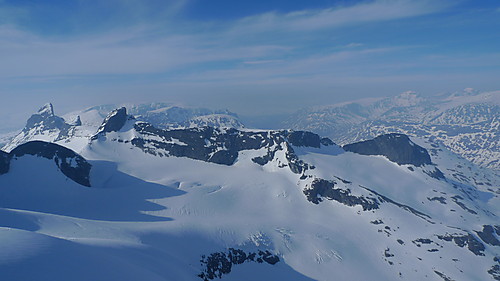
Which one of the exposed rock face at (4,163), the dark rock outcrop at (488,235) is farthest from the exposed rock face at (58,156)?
the dark rock outcrop at (488,235)

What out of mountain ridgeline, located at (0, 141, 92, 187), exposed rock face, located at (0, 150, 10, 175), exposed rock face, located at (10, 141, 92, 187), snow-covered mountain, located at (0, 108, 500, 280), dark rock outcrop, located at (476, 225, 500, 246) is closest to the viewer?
snow-covered mountain, located at (0, 108, 500, 280)

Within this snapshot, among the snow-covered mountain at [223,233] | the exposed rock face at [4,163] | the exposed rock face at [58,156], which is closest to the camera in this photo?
the snow-covered mountain at [223,233]

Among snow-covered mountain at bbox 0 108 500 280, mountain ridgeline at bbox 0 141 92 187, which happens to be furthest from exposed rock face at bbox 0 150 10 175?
mountain ridgeline at bbox 0 141 92 187

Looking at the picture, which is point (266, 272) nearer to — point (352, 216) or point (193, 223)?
point (193, 223)

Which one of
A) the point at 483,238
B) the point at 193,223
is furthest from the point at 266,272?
the point at 483,238

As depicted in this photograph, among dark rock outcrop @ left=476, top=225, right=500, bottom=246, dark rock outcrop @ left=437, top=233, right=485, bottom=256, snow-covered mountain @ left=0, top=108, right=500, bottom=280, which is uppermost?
snow-covered mountain @ left=0, top=108, right=500, bottom=280

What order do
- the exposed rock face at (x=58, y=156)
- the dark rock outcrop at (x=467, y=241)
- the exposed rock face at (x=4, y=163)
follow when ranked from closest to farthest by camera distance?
the dark rock outcrop at (x=467, y=241) → the exposed rock face at (x=4, y=163) → the exposed rock face at (x=58, y=156)

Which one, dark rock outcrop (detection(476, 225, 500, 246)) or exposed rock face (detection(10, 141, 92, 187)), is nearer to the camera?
dark rock outcrop (detection(476, 225, 500, 246))

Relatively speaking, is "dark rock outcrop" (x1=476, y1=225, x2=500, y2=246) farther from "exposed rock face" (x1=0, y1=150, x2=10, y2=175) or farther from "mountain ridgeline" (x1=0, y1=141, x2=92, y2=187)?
"exposed rock face" (x1=0, y1=150, x2=10, y2=175)

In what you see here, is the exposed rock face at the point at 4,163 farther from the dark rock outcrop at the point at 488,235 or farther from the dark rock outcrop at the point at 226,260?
the dark rock outcrop at the point at 488,235
